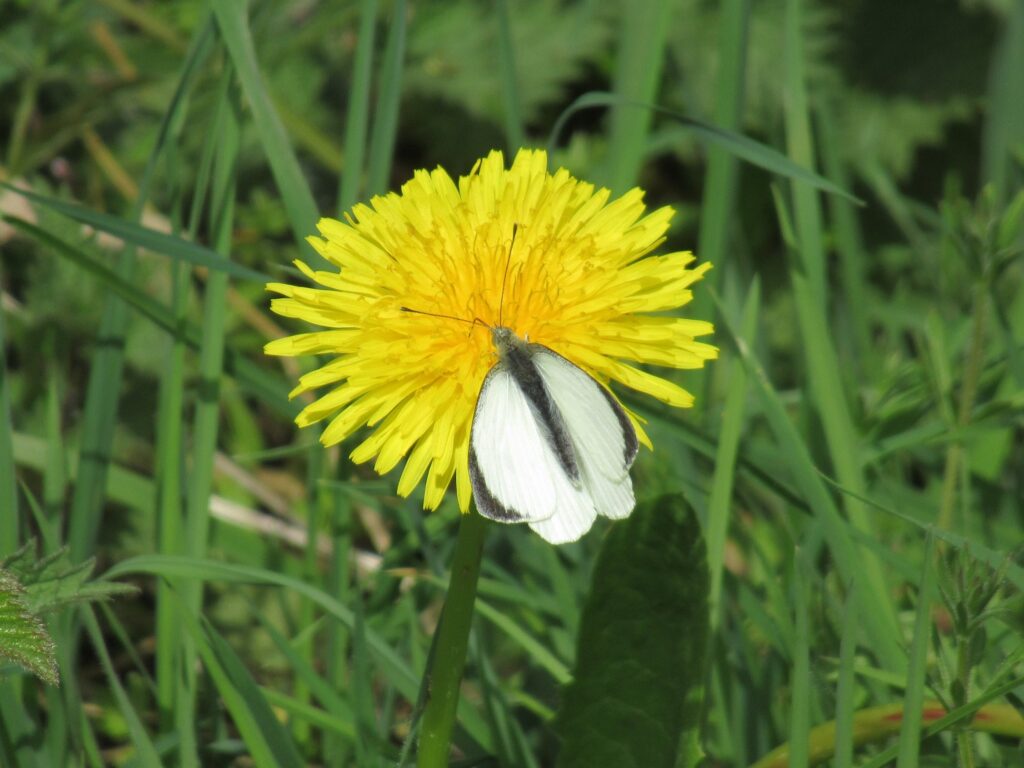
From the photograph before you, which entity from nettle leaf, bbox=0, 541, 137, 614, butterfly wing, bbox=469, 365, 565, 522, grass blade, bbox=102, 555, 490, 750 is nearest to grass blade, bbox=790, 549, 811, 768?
butterfly wing, bbox=469, 365, 565, 522

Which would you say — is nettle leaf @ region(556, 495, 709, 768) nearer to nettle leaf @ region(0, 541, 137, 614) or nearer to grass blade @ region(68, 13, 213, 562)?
nettle leaf @ region(0, 541, 137, 614)

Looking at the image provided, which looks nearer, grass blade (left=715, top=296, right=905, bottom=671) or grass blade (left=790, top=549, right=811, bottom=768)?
grass blade (left=790, top=549, right=811, bottom=768)

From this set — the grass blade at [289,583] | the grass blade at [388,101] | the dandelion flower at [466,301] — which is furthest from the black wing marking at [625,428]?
the grass blade at [388,101]

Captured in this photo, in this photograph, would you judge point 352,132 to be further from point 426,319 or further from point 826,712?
point 826,712

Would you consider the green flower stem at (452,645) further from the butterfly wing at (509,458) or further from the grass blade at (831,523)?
the grass blade at (831,523)

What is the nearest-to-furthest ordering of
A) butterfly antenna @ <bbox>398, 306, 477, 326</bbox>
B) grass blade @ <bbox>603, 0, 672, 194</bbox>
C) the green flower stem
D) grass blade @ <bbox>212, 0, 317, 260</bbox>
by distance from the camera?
the green flower stem
butterfly antenna @ <bbox>398, 306, 477, 326</bbox>
grass blade @ <bbox>212, 0, 317, 260</bbox>
grass blade @ <bbox>603, 0, 672, 194</bbox>

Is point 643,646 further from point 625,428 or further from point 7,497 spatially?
point 7,497

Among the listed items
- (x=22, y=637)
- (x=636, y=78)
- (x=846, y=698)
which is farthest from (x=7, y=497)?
(x=636, y=78)
